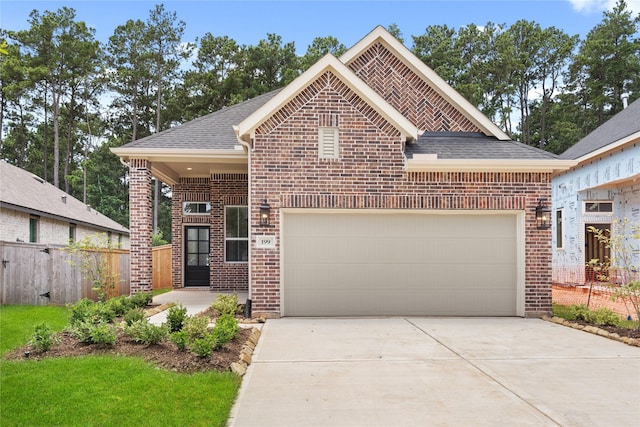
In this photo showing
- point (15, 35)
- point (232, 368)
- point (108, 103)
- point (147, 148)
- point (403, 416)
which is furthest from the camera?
point (108, 103)

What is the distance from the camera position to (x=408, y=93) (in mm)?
12359

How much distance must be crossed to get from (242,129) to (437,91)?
540cm

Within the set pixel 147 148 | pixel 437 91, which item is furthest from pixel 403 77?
pixel 147 148

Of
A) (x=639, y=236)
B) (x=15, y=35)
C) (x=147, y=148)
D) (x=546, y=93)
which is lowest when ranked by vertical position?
(x=639, y=236)

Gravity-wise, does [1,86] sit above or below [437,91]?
above

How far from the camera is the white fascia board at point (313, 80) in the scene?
966 cm

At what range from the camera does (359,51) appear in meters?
12.3

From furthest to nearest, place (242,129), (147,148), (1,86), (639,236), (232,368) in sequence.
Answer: (1,86)
(147,148)
(242,129)
(639,236)
(232,368)

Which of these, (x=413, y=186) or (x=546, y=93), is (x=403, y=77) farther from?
(x=546, y=93)

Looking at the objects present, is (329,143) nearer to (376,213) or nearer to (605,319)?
(376,213)

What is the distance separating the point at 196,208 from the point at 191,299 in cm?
361

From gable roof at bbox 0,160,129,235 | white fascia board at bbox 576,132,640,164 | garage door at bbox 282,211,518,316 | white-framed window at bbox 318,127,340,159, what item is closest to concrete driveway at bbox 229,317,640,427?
garage door at bbox 282,211,518,316

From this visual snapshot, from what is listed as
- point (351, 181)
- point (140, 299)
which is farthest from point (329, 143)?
point (140, 299)

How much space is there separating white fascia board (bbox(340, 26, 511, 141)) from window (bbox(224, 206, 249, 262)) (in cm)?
548
